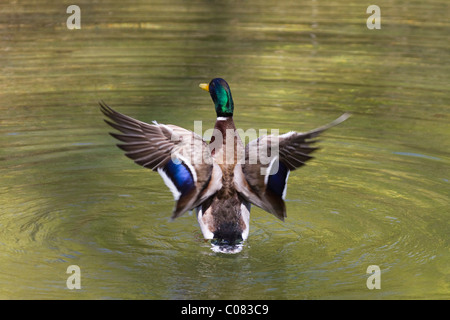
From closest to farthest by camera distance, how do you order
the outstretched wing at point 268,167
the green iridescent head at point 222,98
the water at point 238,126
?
1. the water at point 238,126
2. the outstretched wing at point 268,167
3. the green iridescent head at point 222,98

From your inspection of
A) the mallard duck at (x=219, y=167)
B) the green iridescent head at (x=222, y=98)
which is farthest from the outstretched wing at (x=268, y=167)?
the green iridescent head at (x=222, y=98)

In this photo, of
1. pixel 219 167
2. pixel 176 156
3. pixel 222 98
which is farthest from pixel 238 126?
pixel 176 156

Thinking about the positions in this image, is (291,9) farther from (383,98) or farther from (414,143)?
(414,143)

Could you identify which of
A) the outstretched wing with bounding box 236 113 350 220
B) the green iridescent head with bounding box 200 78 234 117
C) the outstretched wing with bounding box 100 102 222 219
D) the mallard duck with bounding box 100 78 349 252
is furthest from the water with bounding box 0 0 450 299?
the green iridescent head with bounding box 200 78 234 117

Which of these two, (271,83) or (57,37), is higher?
(57,37)

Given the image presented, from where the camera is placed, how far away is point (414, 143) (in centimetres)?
1099

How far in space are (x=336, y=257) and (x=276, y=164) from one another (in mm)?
957

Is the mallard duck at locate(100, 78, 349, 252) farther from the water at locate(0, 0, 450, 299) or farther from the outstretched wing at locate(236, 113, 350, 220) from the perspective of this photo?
the water at locate(0, 0, 450, 299)

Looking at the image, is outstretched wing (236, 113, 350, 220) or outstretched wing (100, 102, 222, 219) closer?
outstretched wing (100, 102, 222, 219)

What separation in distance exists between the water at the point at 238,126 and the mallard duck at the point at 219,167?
331 mm

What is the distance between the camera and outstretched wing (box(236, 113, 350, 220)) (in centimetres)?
729

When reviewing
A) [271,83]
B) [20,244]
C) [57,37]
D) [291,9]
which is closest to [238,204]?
[20,244]

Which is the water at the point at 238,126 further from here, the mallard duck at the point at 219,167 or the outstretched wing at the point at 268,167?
the outstretched wing at the point at 268,167

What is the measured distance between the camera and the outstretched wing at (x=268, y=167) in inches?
287
